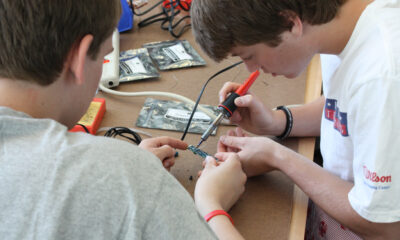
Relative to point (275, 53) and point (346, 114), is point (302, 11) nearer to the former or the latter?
point (275, 53)

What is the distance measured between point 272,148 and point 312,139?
6.5 inches

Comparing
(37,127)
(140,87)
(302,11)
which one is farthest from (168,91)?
(37,127)

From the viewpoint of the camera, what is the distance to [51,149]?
17.4 inches

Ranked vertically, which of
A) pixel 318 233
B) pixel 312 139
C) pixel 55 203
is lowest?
pixel 318 233

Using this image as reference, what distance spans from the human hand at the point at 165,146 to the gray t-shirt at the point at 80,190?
0.28m

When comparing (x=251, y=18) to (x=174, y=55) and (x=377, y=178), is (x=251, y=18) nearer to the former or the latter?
(x=377, y=178)

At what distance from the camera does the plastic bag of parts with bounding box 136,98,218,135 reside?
929 millimetres

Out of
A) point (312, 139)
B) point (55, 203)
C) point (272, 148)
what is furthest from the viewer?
point (312, 139)

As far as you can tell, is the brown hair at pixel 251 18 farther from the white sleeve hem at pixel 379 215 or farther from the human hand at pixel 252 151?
the white sleeve hem at pixel 379 215

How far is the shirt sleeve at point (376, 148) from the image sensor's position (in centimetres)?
59

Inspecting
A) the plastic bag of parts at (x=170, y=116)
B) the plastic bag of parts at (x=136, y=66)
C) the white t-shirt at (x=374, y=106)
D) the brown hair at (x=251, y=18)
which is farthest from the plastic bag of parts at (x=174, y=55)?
the white t-shirt at (x=374, y=106)

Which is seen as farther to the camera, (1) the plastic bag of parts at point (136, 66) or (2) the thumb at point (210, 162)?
(1) the plastic bag of parts at point (136, 66)

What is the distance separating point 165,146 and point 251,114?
9.9 inches

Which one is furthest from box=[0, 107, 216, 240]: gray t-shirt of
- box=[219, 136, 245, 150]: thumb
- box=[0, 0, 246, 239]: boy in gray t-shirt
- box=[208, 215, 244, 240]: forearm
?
box=[219, 136, 245, 150]: thumb
